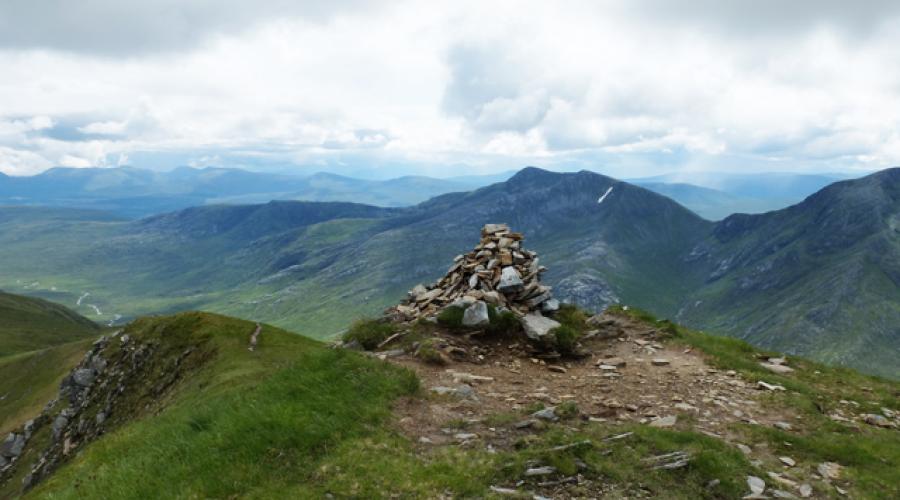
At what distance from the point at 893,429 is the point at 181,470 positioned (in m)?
24.1

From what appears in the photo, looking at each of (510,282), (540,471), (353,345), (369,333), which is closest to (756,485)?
(540,471)

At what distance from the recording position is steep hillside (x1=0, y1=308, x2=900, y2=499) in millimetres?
12375

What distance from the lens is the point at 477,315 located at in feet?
85.9

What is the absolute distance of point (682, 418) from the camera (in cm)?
1755

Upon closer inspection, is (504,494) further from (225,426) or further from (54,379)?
(54,379)

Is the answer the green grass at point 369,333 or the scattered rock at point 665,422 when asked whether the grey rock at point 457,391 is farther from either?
the green grass at point 369,333

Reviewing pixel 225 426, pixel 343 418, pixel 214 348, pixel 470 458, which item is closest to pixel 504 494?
pixel 470 458

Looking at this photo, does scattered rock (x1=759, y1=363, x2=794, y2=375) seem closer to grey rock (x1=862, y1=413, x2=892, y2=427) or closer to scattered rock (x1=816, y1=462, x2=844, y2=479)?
grey rock (x1=862, y1=413, x2=892, y2=427)

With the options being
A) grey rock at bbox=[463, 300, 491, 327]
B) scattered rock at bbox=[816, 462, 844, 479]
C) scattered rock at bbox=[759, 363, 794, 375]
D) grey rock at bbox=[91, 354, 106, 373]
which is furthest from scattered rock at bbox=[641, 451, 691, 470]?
grey rock at bbox=[91, 354, 106, 373]

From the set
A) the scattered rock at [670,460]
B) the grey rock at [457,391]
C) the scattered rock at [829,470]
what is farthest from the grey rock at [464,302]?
the scattered rock at [829,470]

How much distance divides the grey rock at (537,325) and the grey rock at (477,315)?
1989 mm

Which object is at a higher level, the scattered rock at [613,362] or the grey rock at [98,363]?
the scattered rock at [613,362]

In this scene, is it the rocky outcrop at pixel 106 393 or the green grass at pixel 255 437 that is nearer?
the green grass at pixel 255 437

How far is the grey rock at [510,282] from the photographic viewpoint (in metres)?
30.0
